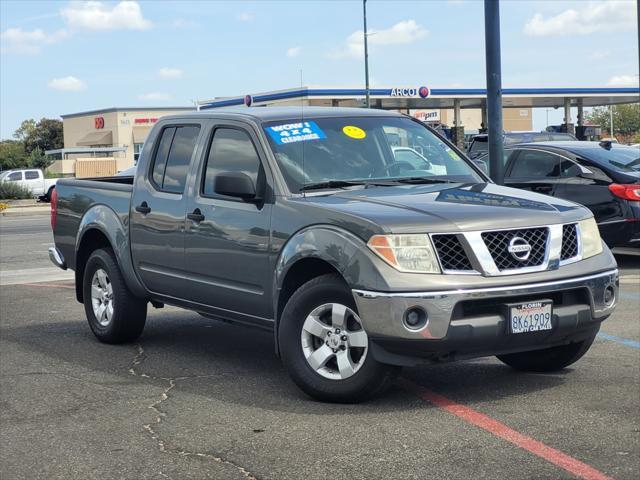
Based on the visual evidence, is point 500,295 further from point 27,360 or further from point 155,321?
point 155,321

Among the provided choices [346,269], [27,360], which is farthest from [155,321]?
[346,269]

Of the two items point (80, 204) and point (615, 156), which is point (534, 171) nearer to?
point (615, 156)

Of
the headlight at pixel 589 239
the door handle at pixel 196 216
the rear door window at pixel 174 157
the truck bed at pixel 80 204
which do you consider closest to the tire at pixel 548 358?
the headlight at pixel 589 239

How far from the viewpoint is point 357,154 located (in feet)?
23.9

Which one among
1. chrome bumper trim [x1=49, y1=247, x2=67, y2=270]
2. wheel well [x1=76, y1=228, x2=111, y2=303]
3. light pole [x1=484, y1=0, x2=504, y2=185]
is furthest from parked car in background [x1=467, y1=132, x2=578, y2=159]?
wheel well [x1=76, y1=228, x2=111, y2=303]

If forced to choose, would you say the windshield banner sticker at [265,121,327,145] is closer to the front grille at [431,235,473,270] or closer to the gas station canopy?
the front grille at [431,235,473,270]

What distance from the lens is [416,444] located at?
544 centimetres

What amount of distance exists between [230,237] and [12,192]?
37.1 meters

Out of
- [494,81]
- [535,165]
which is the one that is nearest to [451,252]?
[494,81]

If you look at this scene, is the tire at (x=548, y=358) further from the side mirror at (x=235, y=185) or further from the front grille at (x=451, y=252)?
the side mirror at (x=235, y=185)

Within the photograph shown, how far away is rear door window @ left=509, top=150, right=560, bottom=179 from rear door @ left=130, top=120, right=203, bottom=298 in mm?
6738

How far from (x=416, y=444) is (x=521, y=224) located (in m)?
1.49

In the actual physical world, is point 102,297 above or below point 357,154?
below

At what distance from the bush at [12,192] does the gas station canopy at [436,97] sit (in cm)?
886
